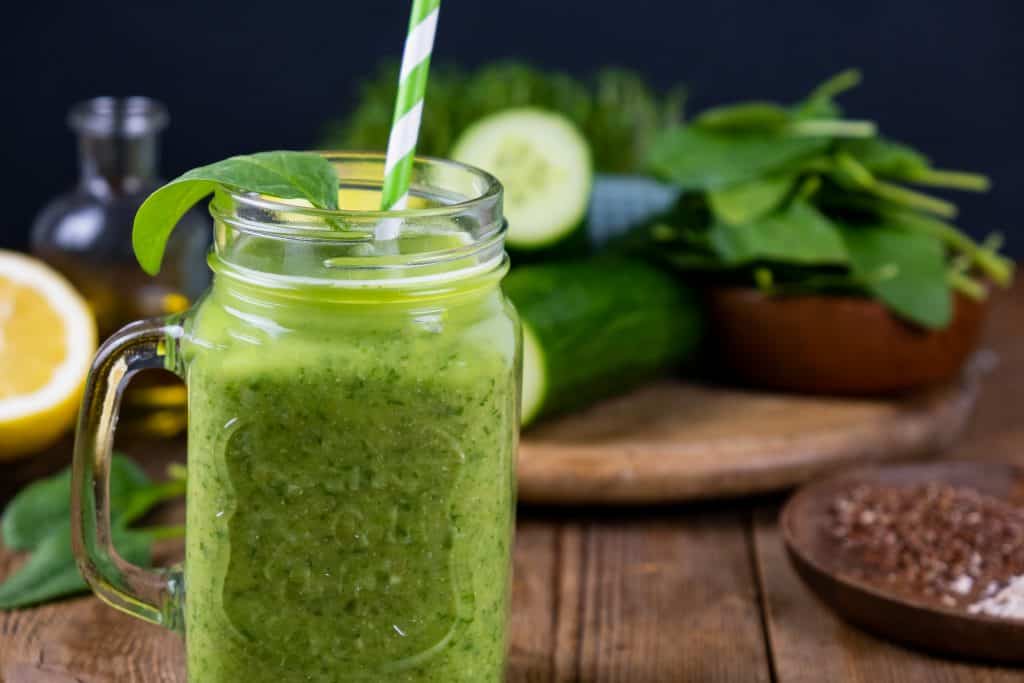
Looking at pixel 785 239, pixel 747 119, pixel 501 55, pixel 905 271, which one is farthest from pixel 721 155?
pixel 501 55

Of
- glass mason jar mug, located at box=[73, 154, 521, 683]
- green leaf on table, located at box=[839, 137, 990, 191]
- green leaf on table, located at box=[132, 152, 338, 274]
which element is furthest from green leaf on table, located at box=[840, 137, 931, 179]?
green leaf on table, located at box=[132, 152, 338, 274]

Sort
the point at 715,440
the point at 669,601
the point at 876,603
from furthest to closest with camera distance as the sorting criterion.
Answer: the point at 715,440 < the point at 669,601 < the point at 876,603

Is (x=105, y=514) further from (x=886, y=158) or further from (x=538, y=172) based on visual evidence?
(x=886, y=158)

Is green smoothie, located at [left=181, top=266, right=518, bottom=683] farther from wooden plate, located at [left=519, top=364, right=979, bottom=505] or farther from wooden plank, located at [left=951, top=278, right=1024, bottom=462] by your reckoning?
wooden plank, located at [left=951, top=278, right=1024, bottom=462]

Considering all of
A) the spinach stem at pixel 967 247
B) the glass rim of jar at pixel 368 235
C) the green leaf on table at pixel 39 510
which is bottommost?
the green leaf on table at pixel 39 510

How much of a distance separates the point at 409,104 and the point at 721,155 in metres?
1.04

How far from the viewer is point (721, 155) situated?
1928 mm

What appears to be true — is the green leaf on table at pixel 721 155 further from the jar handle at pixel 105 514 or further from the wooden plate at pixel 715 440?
the jar handle at pixel 105 514

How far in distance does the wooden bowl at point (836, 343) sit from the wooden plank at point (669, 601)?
33cm

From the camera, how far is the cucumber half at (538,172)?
6.30ft

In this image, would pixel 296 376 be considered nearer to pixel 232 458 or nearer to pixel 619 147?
Result: pixel 232 458

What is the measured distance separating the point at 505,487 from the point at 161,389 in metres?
0.91

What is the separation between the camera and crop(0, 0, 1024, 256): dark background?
3062mm

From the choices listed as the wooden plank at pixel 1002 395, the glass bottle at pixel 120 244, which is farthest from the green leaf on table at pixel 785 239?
the glass bottle at pixel 120 244
